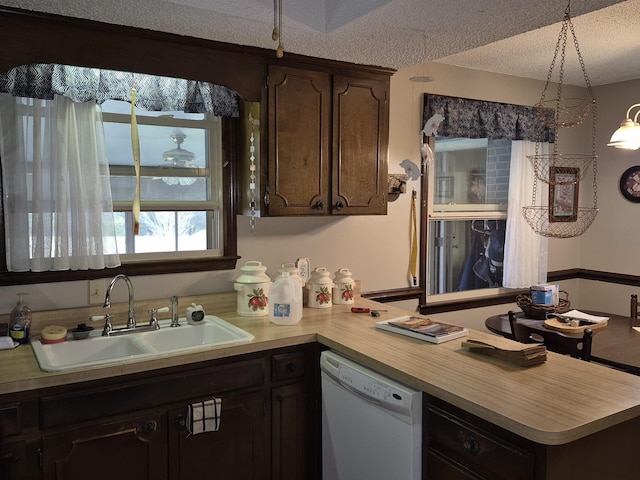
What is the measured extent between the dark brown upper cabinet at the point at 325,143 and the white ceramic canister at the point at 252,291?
0.32 metres

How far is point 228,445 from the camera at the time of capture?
7.30 ft

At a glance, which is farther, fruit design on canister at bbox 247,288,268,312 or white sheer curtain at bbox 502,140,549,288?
white sheer curtain at bbox 502,140,549,288

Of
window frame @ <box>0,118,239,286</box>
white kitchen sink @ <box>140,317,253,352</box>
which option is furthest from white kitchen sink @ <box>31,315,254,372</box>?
window frame @ <box>0,118,239,286</box>

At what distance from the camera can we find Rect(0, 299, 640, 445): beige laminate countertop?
59.3 inches

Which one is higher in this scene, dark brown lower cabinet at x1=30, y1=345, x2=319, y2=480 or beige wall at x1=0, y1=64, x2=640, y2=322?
beige wall at x1=0, y1=64, x2=640, y2=322

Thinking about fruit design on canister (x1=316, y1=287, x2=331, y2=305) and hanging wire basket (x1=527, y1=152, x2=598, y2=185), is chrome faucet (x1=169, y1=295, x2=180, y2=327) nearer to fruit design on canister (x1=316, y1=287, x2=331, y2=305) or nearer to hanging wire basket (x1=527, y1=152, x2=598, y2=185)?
fruit design on canister (x1=316, y1=287, x2=331, y2=305)

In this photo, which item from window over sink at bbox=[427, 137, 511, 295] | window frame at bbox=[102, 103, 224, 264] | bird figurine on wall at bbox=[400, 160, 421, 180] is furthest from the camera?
window over sink at bbox=[427, 137, 511, 295]

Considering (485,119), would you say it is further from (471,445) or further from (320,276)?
(471,445)

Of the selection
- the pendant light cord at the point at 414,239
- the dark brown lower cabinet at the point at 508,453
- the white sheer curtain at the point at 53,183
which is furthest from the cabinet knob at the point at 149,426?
the pendant light cord at the point at 414,239

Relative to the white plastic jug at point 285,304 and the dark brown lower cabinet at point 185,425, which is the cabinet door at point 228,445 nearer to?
the dark brown lower cabinet at point 185,425

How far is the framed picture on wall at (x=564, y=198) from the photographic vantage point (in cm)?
417

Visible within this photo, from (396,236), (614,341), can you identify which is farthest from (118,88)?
(614,341)

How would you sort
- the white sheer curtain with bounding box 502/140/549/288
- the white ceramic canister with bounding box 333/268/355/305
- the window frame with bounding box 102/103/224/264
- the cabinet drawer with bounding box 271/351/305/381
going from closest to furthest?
the cabinet drawer with bounding box 271/351/305/381
the window frame with bounding box 102/103/224/264
the white ceramic canister with bounding box 333/268/355/305
the white sheer curtain with bounding box 502/140/549/288

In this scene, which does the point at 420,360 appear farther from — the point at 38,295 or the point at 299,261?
the point at 38,295
